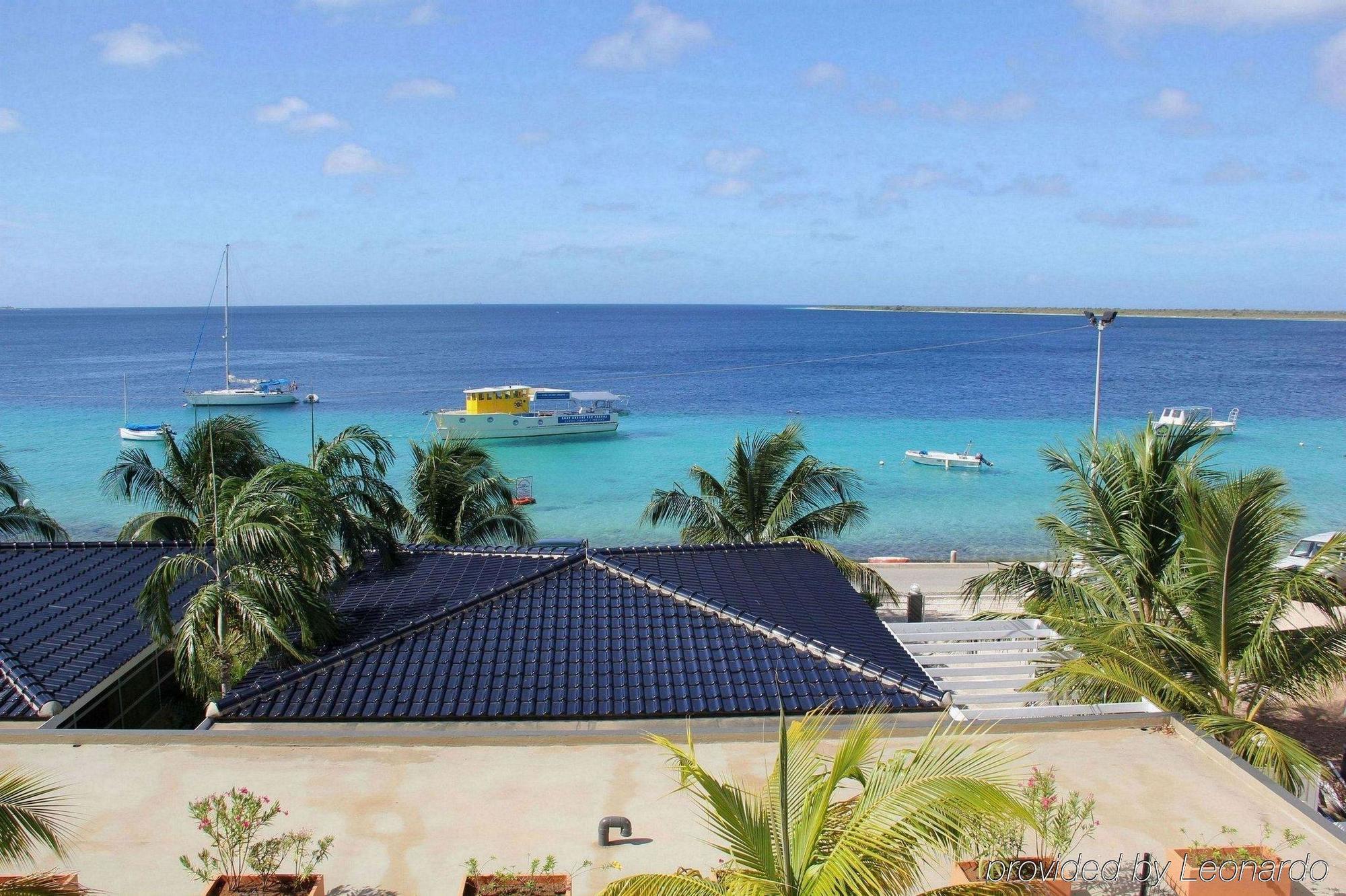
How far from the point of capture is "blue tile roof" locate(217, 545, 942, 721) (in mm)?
9383

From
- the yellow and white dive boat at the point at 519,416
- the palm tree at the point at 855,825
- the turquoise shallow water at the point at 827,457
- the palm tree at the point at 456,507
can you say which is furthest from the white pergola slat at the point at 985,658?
the yellow and white dive boat at the point at 519,416

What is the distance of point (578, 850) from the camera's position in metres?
6.99

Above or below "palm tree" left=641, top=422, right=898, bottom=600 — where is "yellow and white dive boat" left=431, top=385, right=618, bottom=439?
below

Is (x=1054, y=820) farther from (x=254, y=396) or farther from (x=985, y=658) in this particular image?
(x=254, y=396)

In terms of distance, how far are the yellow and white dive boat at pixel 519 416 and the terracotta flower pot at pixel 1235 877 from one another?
4897 cm

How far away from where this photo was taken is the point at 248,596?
9.97 m

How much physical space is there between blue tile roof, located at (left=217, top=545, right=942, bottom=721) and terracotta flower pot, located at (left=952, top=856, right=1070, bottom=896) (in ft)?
11.2

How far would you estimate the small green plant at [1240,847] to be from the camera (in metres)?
6.24

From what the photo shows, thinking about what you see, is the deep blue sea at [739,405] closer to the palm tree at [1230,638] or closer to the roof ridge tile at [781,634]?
the palm tree at [1230,638]

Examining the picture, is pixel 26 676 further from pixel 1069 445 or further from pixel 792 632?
pixel 1069 445

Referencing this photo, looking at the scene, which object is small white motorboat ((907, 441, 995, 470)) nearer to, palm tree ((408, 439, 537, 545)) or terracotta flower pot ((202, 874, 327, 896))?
palm tree ((408, 439, 537, 545))

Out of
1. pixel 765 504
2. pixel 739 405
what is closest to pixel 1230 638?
pixel 765 504

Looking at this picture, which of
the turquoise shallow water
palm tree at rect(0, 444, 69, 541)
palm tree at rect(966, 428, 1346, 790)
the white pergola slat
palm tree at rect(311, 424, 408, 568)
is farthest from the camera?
the turquoise shallow water

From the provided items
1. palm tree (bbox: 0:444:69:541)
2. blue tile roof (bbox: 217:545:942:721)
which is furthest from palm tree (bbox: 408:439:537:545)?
blue tile roof (bbox: 217:545:942:721)
